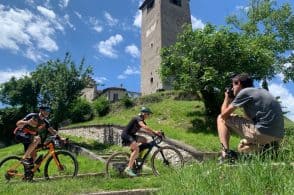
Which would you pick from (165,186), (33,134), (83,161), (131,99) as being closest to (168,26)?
(131,99)

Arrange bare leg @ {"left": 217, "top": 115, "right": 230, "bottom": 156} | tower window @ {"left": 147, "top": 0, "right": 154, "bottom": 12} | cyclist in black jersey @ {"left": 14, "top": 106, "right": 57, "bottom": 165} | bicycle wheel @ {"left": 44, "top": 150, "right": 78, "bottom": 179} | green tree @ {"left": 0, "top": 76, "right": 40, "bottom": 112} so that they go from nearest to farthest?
bare leg @ {"left": 217, "top": 115, "right": 230, "bottom": 156} < cyclist in black jersey @ {"left": 14, "top": 106, "right": 57, "bottom": 165} < bicycle wheel @ {"left": 44, "top": 150, "right": 78, "bottom": 179} < green tree @ {"left": 0, "top": 76, "right": 40, "bottom": 112} < tower window @ {"left": 147, "top": 0, "right": 154, "bottom": 12}

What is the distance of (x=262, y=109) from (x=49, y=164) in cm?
546

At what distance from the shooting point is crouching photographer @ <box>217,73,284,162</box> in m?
6.21

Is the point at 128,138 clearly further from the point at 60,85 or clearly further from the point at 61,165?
the point at 60,85

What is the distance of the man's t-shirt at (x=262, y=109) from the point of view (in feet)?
20.4

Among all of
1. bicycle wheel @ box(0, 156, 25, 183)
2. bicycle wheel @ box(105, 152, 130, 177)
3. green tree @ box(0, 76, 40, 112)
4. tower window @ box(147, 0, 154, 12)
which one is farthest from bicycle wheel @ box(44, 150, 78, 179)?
tower window @ box(147, 0, 154, 12)

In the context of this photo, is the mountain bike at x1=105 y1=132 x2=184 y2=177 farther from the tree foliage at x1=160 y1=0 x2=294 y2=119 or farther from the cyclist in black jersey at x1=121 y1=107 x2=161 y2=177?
the tree foliage at x1=160 y1=0 x2=294 y2=119

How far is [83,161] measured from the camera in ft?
50.5

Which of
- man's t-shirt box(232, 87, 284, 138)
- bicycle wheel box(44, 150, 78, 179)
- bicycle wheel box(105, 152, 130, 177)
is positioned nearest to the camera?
man's t-shirt box(232, 87, 284, 138)

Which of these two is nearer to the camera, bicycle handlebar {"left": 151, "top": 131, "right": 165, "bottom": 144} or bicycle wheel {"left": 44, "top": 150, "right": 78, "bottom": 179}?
bicycle wheel {"left": 44, "top": 150, "right": 78, "bottom": 179}

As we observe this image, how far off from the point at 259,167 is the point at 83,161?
37.4 feet

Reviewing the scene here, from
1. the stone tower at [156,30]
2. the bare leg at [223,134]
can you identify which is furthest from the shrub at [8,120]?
the bare leg at [223,134]

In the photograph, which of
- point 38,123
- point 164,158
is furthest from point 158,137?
point 38,123

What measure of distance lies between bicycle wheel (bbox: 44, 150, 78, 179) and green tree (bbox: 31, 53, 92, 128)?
42.6ft
